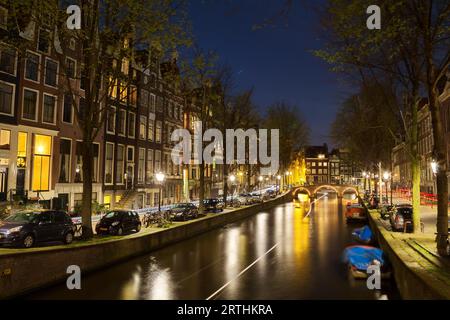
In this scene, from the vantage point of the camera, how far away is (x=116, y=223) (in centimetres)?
2391

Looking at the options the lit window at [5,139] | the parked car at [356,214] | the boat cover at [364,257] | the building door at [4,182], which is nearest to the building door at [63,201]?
the building door at [4,182]

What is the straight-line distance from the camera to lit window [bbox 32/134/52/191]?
3284cm

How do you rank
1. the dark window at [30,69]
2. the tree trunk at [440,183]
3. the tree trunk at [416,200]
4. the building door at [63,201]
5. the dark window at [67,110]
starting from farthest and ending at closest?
the dark window at [67,110] → the building door at [63,201] → the dark window at [30,69] → the tree trunk at [416,200] → the tree trunk at [440,183]

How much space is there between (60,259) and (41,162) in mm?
20764

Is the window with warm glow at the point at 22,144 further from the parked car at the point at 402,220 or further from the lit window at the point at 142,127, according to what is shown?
the parked car at the point at 402,220

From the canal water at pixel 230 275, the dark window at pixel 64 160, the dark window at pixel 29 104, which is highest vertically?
the dark window at pixel 29 104

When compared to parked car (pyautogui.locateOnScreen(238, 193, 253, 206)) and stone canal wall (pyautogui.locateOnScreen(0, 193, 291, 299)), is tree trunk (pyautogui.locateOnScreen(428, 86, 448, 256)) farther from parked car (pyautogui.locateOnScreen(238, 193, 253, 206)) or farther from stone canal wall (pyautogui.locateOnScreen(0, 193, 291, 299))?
parked car (pyautogui.locateOnScreen(238, 193, 253, 206))

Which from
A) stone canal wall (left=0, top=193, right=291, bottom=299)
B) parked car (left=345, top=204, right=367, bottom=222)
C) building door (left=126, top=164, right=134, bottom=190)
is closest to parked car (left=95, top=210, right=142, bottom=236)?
stone canal wall (left=0, top=193, right=291, bottom=299)

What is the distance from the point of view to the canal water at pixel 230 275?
13922mm

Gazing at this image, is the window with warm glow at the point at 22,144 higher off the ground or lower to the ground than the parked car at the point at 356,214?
higher

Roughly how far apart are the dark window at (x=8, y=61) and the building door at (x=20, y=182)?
744 cm
